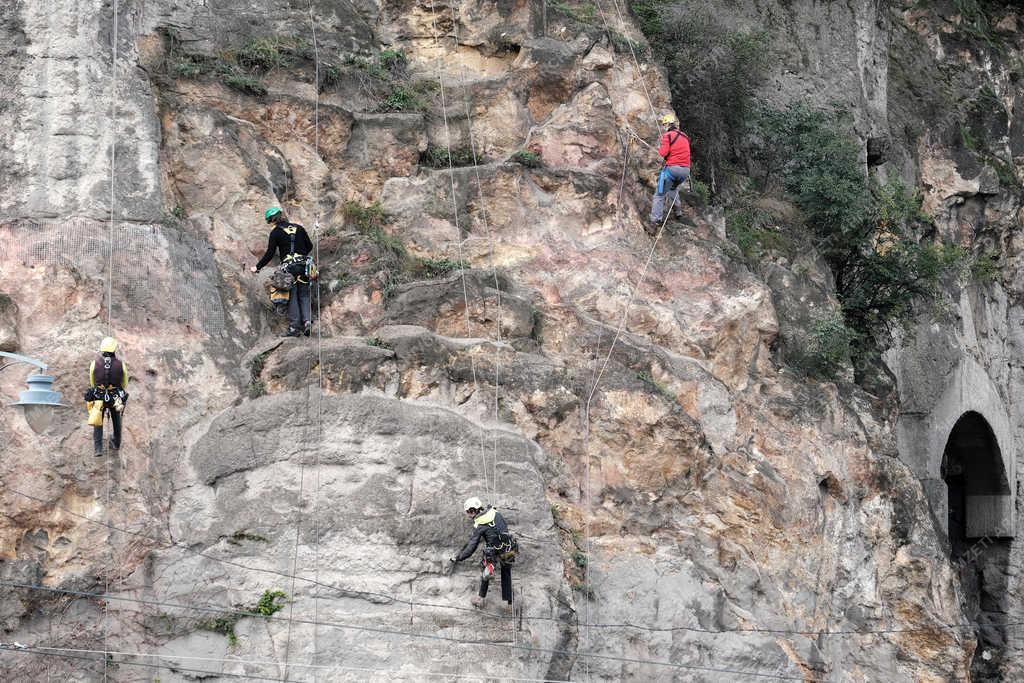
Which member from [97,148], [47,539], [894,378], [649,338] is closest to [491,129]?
[649,338]

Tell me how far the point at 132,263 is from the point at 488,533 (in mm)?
5383

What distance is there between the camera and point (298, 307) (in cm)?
1975

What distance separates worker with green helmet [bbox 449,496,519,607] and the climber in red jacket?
5.65 meters

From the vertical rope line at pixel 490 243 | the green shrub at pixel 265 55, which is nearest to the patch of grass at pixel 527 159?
the vertical rope line at pixel 490 243

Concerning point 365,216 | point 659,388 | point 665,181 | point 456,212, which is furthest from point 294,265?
point 665,181

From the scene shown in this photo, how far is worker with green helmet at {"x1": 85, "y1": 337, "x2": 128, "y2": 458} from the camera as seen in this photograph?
17.4 m

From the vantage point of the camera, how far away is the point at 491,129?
885 inches

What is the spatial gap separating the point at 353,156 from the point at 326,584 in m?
6.62

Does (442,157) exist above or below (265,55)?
below

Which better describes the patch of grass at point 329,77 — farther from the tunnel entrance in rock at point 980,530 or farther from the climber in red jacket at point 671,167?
the tunnel entrance in rock at point 980,530

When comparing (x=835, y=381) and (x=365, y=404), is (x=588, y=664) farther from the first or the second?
(x=835, y=381)

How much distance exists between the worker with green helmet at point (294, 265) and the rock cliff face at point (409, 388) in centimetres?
41

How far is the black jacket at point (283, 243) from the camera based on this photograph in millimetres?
19688

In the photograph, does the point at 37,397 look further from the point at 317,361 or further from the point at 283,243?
the point at 283,243
